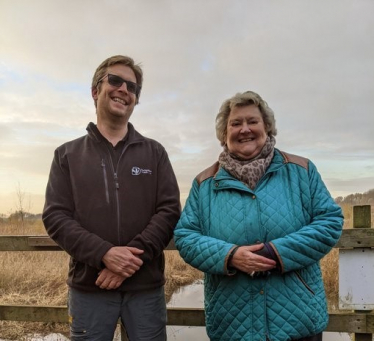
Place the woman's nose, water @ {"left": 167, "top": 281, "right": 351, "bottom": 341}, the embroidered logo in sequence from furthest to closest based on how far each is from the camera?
water @ {"left": 167, "top": 281, "right": 351, "bottom": 341} < the embroidered logo < the woman's nose

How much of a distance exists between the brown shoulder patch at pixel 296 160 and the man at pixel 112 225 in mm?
738

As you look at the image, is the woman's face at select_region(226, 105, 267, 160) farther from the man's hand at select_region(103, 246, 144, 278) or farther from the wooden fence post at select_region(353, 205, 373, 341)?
the wooden fence post at select_region(353, 205, 373, 341)

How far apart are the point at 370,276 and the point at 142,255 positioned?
1.87 m

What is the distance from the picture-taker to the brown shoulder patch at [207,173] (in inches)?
92.2

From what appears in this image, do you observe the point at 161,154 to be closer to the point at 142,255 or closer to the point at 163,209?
the point at 163,209

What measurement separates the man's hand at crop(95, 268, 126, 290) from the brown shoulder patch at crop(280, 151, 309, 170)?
1.21m

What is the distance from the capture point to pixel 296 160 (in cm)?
226

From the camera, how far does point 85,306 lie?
236 cm

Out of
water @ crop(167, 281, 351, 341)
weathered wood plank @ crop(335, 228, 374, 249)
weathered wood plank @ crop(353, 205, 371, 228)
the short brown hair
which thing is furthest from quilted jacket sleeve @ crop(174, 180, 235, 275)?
water @ crop(167, 281, 351, 341)

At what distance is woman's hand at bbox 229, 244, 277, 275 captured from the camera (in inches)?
77.2

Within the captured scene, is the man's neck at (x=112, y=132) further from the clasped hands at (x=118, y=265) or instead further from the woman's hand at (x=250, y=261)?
the woman's hand at (x=250, y=261)

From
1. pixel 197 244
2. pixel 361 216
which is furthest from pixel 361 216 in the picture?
pixel 197 244

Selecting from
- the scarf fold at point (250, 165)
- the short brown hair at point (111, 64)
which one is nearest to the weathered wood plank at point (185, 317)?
the scarf fold at point (250, 165)

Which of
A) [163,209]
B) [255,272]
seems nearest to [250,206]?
[255,272]
